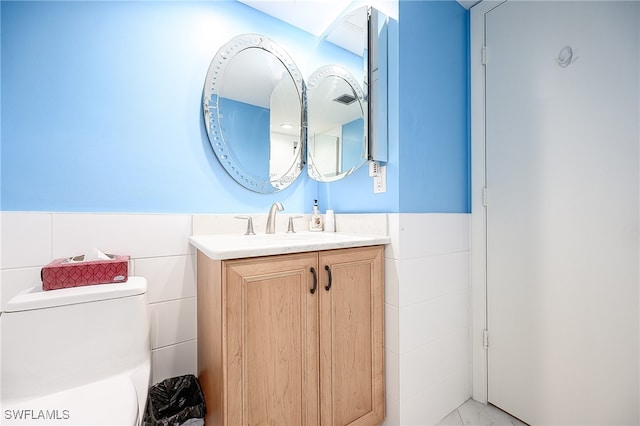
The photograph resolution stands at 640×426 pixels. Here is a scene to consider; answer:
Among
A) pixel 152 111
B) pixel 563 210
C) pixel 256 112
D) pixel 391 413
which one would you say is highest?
pixel 256 112

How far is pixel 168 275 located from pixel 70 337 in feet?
1.44

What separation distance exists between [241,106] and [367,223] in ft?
3.35

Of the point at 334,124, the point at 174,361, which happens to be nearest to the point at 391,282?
the point at 334,124

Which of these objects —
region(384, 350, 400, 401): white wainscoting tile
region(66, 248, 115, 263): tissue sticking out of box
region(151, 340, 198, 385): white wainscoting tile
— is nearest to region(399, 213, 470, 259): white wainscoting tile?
region(384, 350, 400, 401): white wainscoting tile

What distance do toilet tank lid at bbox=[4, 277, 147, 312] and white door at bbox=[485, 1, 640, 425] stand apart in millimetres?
1813

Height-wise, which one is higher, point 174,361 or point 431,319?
point 431,319

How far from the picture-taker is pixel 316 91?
70.2 inches

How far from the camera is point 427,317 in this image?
1.38 metres

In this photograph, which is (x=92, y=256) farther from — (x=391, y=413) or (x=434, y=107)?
(x=434, y=107)

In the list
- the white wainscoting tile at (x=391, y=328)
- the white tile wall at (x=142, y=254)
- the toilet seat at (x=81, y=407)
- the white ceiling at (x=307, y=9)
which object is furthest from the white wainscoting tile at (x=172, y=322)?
the white ceiling at (x=307, y=9)

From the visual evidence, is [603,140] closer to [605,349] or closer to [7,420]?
[605,349]

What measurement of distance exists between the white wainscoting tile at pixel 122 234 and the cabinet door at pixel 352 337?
790mm

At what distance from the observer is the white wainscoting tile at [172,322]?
1.28 m

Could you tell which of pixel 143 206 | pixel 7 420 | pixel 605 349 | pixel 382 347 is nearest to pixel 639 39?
pixel 605 349
